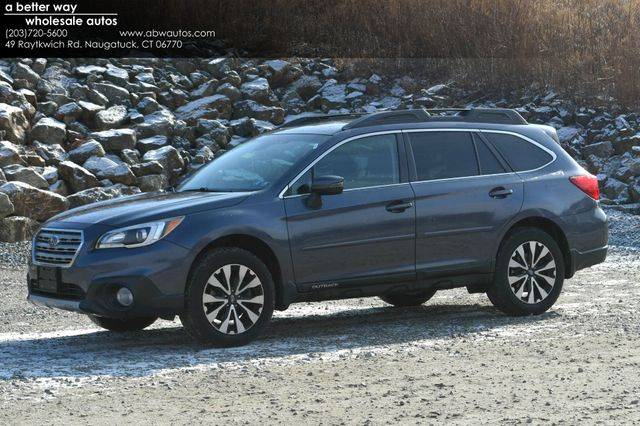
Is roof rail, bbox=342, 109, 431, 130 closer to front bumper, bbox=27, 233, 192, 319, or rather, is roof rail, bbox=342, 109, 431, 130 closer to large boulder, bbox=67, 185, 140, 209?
front bumper, bbox=27, 233, 192, 319

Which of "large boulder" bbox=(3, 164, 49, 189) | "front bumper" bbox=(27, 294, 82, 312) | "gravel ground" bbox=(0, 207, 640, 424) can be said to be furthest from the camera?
"large boulder" bbox=(3, 164, 49, 189)

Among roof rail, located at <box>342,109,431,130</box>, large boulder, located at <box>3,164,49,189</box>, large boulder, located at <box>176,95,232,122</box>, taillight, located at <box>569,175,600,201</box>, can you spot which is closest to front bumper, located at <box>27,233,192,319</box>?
roof rail, located at <box>342,109,431,130</box>

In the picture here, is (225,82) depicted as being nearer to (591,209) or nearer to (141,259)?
(591,209)

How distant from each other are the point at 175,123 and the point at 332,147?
1235 cm

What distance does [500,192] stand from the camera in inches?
434

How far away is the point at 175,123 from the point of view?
22375 mm

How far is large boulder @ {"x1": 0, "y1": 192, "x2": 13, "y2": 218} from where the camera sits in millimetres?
17016

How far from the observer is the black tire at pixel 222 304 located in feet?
31.1

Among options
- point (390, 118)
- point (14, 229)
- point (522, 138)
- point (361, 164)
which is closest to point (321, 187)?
point (361, 164)

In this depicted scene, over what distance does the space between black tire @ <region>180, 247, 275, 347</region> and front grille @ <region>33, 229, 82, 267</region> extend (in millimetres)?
912

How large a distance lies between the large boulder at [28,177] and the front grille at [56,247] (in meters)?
8.86

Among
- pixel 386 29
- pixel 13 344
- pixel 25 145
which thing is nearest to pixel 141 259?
pixel 13 344

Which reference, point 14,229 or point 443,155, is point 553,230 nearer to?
point 443,155

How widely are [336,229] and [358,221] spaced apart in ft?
→ 0.69
